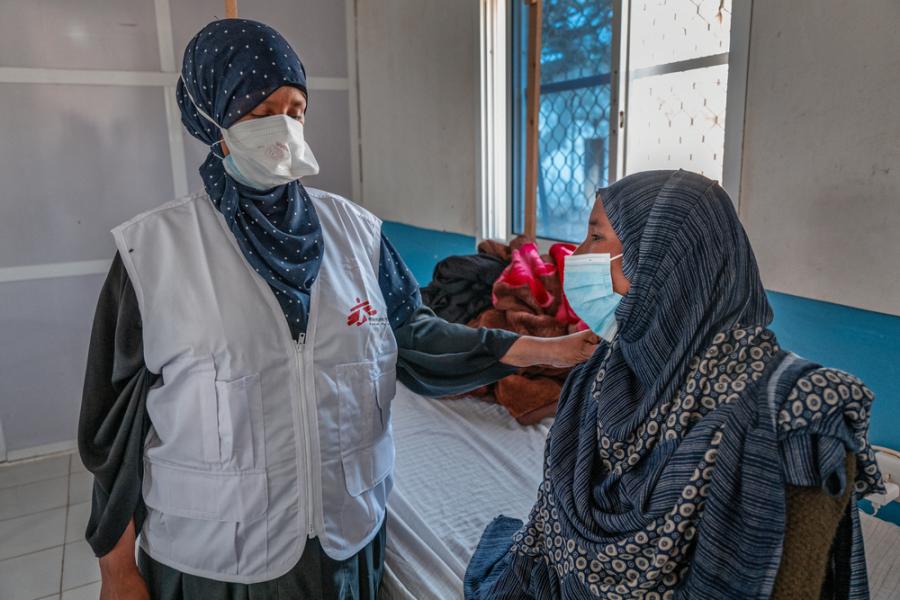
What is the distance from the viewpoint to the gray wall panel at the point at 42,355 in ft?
11.1

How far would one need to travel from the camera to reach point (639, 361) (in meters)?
0.98

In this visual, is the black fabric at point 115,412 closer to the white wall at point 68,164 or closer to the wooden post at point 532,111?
the wooden post at point 532,111

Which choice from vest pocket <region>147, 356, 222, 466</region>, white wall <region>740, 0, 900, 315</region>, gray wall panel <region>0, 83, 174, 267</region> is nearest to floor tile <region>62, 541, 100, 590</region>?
gray wall panel <region>0, 83, 174, 267</region>

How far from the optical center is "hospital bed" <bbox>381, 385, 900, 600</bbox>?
132cm

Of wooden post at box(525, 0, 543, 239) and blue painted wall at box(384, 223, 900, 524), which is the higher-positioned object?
wooden post at box(525, 0, 543, 239)

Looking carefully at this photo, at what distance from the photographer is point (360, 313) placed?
1192 millimetres

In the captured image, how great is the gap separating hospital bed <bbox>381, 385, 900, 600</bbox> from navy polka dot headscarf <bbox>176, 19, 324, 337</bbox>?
0.61 m

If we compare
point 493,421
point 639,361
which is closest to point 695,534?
point 639,361

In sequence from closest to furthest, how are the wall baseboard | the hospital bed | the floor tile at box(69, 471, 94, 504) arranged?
the hospital bed, the floor tile at box(69, 471, 94, 504), the wall baseboard

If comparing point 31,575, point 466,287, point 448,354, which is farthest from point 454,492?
point 31,575

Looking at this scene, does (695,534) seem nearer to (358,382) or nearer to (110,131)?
(358,382)

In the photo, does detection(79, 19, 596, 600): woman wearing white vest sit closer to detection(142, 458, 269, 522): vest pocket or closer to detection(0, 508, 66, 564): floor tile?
detection(142, 458, 269, 522): vest pocket

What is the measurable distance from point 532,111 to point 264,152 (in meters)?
1.58

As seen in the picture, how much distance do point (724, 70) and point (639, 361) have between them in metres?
1.27
